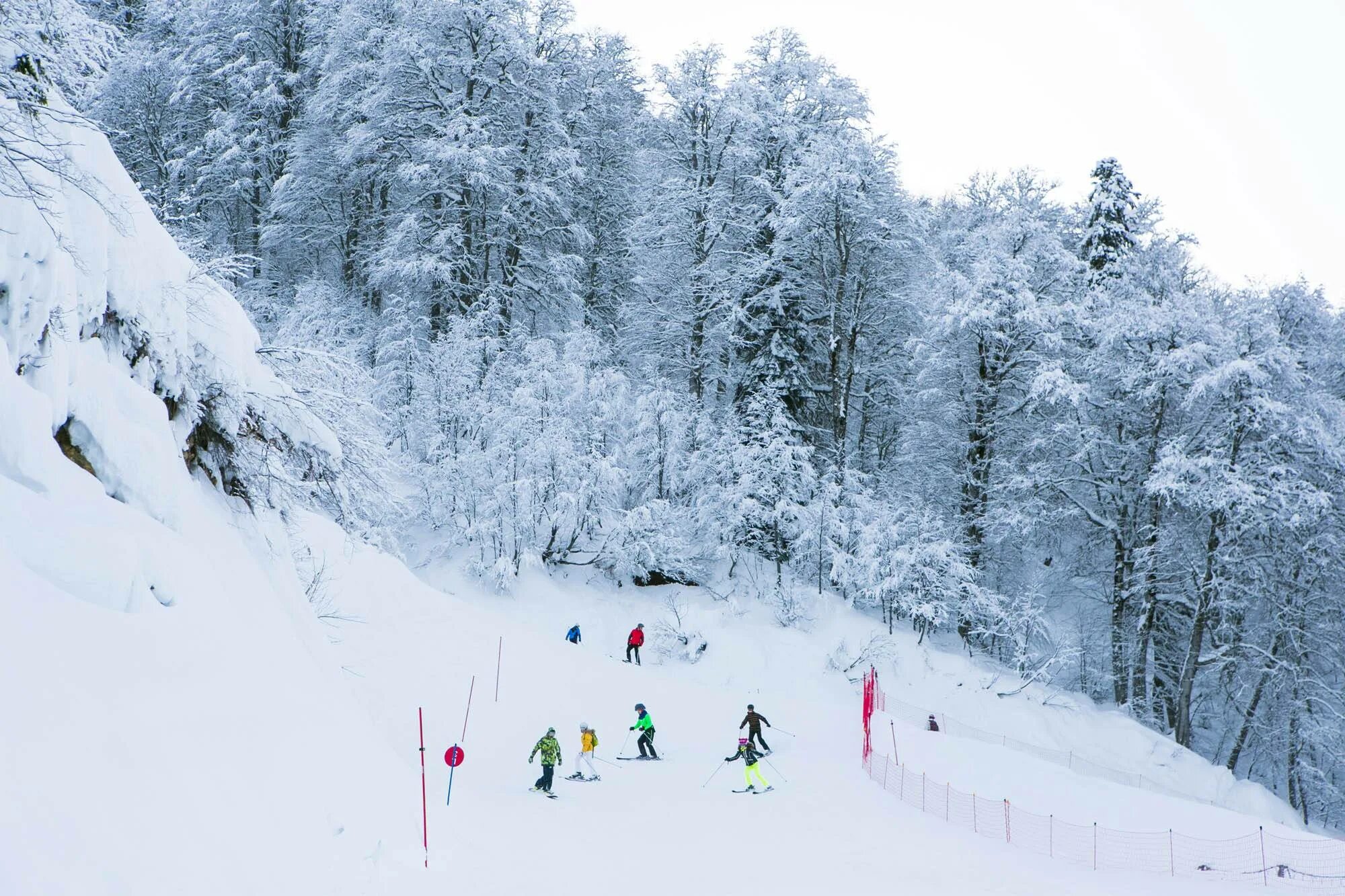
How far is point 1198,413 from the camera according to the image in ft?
81.4

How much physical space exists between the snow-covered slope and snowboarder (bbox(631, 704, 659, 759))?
0.31m

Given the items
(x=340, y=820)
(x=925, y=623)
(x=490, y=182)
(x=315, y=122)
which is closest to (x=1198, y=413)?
(x=925, y=623)

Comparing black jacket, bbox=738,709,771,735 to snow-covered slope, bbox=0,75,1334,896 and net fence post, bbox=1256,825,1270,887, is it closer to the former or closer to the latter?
snow-covered slope, bbox=0,75,1334,896

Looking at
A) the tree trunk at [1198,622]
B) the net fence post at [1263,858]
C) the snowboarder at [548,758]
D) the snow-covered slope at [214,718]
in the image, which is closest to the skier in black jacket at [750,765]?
the snow-covered slope at [214,718]

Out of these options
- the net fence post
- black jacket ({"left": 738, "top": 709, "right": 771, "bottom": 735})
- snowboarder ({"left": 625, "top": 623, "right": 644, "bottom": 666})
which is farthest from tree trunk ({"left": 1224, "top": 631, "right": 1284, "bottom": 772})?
black jacket ({"left": 738, "top": 709, "right": 771, "bottom": 735})

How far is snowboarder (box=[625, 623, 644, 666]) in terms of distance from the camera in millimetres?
21812

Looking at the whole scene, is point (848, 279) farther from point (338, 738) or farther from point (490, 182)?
point (338, 738)

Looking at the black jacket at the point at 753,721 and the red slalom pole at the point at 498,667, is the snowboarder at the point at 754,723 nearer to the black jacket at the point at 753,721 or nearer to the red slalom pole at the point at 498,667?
the black jacket at the point at 753,721

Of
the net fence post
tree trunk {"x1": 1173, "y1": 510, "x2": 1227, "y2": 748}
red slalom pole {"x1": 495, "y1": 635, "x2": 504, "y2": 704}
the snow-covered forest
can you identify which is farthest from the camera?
the snow-covered forest

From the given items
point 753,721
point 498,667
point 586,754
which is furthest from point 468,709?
point 753,721

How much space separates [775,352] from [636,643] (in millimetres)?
11560

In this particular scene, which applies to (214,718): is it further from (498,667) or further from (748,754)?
(498,667)

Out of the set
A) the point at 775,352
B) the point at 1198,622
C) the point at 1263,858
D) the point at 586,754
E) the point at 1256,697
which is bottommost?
the point at 1263,858

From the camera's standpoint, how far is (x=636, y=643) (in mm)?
21781
